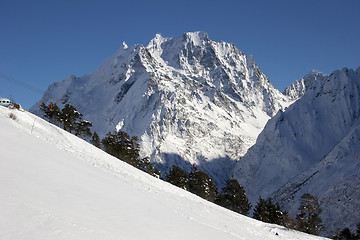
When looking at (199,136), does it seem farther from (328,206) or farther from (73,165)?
(73,165)

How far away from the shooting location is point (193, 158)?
171250 millimetres

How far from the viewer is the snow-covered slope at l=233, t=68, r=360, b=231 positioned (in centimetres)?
7169

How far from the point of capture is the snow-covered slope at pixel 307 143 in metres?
71.7

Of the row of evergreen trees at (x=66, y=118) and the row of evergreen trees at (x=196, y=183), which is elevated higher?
the row of evergreen trees at (x=66, y=118)

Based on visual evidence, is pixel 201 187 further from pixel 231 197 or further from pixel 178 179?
pixel 231 197

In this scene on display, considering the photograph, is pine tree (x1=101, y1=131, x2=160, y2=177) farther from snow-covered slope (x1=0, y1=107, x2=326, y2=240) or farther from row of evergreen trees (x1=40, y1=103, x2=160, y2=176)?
snow-covered slope (x1=0, y1=107, x2=326, y2=240)

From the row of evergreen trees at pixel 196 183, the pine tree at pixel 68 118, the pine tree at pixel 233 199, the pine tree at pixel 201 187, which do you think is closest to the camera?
the row of evergreen trees at pixel 196 183

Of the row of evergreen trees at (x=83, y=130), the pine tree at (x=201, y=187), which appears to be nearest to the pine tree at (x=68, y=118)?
the row of evergreen trees at (x=83, y=130)

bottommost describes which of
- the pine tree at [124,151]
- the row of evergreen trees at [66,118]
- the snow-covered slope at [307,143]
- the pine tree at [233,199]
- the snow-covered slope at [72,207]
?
the snow-covered slope at [72,207]

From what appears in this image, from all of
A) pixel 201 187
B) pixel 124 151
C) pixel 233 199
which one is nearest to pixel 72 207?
pixel 201 187

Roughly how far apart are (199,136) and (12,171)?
176 metres

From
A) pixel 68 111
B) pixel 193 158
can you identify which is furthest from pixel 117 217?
pixel 193 158

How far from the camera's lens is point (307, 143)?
342 feet

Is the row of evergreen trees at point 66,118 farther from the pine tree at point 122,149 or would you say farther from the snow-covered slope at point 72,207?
the snow-covered slope at point 72,207
